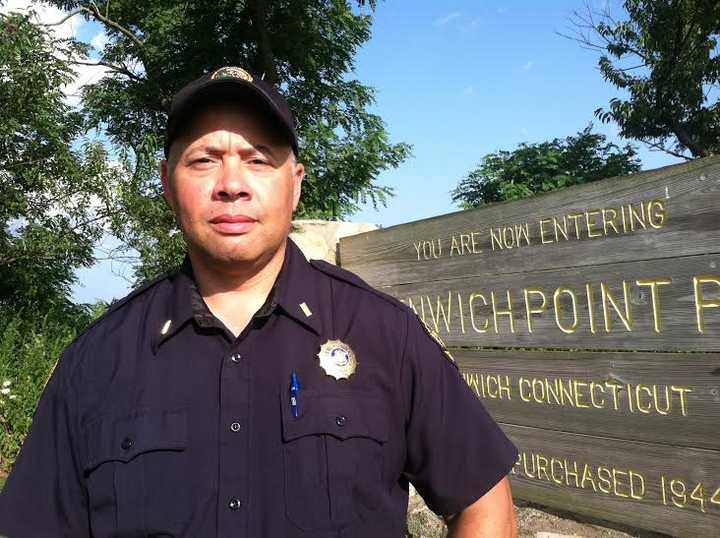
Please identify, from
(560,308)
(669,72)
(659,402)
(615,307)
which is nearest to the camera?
(659,402)

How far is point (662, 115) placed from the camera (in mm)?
15000

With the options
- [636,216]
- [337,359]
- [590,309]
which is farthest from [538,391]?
[337,359]

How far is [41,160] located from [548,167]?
17.1 meters

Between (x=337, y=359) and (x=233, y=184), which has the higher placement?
(x=233, y=184)

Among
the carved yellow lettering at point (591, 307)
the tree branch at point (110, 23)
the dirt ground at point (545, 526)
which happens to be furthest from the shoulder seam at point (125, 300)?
the tree branch at point (110, 23)

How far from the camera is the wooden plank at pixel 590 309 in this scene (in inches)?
105

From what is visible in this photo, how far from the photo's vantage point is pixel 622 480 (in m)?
2.96

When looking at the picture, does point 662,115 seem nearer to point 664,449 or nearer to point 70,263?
point 70,263

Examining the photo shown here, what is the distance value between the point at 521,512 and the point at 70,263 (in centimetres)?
584

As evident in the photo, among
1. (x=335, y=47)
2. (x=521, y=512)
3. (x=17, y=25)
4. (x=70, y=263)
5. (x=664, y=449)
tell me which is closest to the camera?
(x=664, y=449)

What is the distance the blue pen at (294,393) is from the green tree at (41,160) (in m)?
5.70

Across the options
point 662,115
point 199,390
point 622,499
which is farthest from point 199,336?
point 662,115

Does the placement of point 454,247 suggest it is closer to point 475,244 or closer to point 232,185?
point 475,244

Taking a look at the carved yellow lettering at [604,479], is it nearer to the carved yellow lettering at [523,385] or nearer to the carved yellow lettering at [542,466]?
the carved yellow lettering at [542,466]
